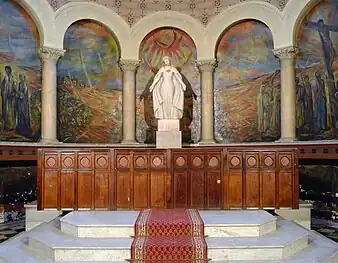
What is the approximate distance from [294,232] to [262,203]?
209 centimetres

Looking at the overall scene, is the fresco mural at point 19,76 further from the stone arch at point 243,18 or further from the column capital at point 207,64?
the stone arch at point 243,18

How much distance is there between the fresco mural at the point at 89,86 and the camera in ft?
43.3

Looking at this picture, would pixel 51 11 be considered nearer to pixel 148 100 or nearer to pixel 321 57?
pixel 148 100

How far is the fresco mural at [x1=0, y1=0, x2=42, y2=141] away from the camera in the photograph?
11.4 meters

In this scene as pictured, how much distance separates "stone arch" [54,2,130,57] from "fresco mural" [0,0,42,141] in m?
0.73

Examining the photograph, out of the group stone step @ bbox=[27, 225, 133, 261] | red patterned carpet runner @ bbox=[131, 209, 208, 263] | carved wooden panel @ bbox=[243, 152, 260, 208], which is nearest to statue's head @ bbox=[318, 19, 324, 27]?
carved wooden panel @ bbox=[243, 152, 260, 208]

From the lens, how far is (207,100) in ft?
44.1

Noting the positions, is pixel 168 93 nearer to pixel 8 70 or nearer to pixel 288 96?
pixel 288 96

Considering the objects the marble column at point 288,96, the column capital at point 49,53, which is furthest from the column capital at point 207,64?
the column capital at point 49,53

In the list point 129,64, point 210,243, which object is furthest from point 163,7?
point 210,243

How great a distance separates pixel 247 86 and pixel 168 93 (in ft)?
11.4

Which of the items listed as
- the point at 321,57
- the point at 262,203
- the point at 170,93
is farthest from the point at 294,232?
the point at 321,57

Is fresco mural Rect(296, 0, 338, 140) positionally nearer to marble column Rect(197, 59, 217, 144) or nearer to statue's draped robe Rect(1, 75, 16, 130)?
marble column Rect(197, 59, 217, 144)

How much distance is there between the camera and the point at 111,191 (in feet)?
30.6
